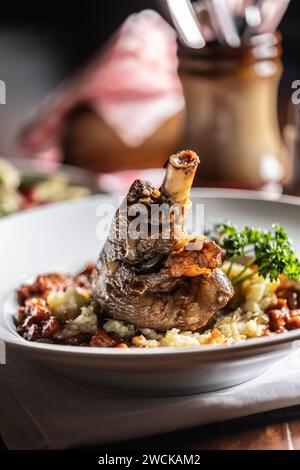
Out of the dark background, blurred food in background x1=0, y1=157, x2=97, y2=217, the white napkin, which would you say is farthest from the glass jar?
the dark background

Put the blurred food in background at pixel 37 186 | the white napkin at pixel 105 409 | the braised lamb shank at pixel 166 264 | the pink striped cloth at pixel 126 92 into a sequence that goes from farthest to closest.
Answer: the pink striped cloth at pixel 126 92 < the blurred food in background at pixel 37 186 < the braised lamb shank at pixel 166 264 < the white napkin at pixel 105 409

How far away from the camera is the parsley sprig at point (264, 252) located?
2262mm

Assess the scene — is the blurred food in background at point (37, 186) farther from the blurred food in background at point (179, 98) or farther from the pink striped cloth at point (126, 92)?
the pink striped cloth at point (126, 92)

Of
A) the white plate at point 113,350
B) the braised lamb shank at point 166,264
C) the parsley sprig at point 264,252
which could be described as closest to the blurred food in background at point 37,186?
the white plate at point 113,350

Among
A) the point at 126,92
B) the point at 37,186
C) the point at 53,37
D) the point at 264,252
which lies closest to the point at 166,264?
the point at 264,252

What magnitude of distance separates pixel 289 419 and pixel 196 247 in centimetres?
51

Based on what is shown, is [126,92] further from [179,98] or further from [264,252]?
[264,252]

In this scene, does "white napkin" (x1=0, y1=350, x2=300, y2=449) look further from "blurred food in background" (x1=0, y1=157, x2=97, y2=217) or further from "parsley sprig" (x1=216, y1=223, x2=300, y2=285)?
"blurred food in background" (x1=0, y1=157, x2=97, y2=217)

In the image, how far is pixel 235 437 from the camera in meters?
1.86

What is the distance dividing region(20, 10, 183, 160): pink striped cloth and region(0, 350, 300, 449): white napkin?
114 inches

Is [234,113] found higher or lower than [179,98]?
lower

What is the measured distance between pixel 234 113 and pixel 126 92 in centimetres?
136

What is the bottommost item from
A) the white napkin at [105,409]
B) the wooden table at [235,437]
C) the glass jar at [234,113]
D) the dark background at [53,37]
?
the wooden table at [235,437]

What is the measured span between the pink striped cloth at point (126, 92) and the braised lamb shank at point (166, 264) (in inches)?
106
